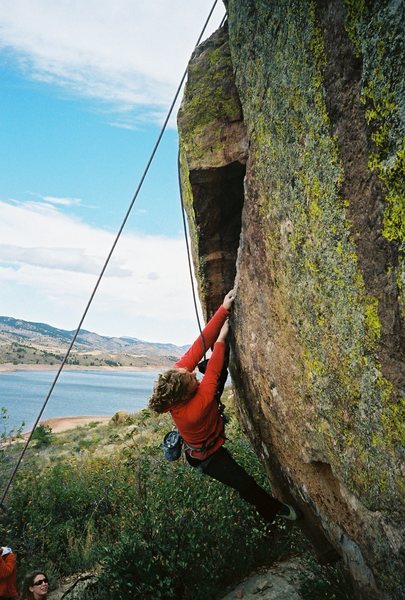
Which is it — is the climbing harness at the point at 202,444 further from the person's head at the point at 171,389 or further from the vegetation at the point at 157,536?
the vegetation at the point at 157,536

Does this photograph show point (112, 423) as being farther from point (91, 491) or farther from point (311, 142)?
point (311, 142)

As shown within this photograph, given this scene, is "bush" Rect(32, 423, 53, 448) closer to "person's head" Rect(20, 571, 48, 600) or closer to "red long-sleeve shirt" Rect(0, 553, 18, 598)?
"red long-sleeve shirt" Rect(0, 553, 18, 598)

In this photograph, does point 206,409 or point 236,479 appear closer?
point 206,409

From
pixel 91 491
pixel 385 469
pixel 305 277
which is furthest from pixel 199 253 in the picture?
pixel 91 491

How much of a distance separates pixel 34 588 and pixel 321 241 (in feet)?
20.8

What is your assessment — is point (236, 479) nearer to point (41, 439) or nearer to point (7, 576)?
point (7, 576)

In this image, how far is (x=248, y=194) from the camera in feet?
15.9

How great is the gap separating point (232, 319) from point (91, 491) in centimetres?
881

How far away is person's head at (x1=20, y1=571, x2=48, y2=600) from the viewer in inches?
260

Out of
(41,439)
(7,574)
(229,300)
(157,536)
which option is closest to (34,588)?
(7,574)

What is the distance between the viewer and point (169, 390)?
532 cm

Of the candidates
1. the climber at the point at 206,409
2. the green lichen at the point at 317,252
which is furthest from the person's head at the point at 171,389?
the green lichen at the point at 317,252

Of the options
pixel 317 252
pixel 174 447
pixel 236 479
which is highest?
pixel 317 252

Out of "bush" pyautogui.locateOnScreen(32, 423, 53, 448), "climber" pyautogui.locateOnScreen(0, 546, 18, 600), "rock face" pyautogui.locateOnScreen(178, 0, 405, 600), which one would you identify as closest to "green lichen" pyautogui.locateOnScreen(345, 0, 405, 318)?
"rock face" pyautogui.locateOnScreen(178, 0, 405, 600)
